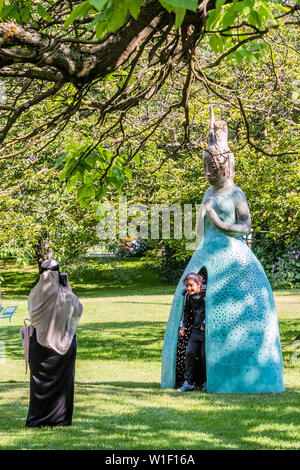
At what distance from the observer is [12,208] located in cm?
1955

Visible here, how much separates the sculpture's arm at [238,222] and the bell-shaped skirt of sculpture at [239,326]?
0.12m

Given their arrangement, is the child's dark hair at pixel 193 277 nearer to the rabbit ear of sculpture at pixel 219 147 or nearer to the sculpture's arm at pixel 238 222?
the sculpture's arm at pixel 238 222

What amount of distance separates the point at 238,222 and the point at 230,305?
3.83 ft

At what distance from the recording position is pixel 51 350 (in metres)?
7.91

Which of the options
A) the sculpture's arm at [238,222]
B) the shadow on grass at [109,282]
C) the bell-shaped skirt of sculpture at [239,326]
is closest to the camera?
the bell-shaped skirt of sculpture at [239,326]

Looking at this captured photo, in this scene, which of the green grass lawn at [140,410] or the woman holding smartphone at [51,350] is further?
the woman holding smartphone at [51,350]

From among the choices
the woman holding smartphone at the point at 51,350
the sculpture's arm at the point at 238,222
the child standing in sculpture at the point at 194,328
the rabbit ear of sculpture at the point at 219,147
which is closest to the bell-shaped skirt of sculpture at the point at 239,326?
the sculpture's arm at the point at 238,222

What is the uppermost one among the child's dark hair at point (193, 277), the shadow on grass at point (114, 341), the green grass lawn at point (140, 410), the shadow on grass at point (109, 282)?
the child's dark hair at point (193, 277)

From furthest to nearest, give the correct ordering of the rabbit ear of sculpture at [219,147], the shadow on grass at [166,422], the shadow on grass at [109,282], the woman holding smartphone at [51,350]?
1. the shadow on grass at [109,282]
2. the rabbit ear of sculpture at [219,147]
3. the woman holding smartphone at [51,350]
4. the shadow on grass at [166,422]

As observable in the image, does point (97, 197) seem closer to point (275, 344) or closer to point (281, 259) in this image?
point (275, 344)

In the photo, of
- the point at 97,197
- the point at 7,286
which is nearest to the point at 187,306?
the point at 97,197

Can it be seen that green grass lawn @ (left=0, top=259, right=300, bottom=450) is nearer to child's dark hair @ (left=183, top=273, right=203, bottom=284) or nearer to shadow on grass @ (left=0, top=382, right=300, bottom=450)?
shadow on grass @ (left=0, top=382, right=300, bottom=450)

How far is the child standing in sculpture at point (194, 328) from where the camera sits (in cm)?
949
